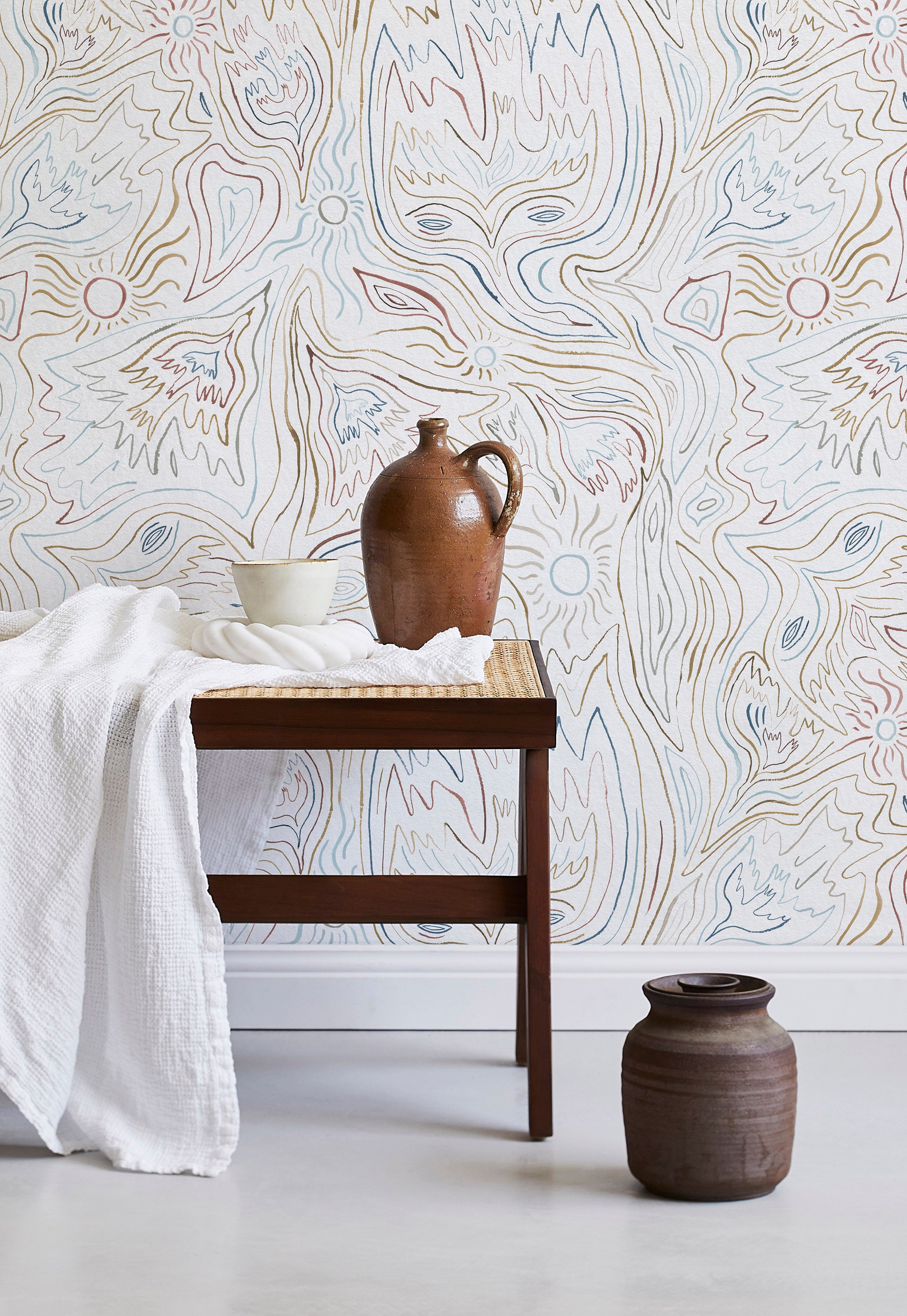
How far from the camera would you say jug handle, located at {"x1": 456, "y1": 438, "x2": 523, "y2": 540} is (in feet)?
5.75

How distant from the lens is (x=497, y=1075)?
6.15 ft

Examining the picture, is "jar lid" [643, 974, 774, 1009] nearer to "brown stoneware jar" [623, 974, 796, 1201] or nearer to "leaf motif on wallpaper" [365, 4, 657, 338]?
"brown stoneware jar" [623, 974, 796, 1201]

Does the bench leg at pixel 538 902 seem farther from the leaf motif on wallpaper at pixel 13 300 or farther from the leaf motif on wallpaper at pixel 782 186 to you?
the leaf motif on wallpaper at pixel 13 300

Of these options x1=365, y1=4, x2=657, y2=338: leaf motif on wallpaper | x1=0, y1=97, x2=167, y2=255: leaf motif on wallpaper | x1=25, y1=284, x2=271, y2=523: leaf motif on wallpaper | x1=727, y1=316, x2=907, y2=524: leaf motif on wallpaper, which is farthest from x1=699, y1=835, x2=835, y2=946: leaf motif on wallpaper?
x1=0, y1=97, x2=167, y2=255: leaf motif on wallpaper

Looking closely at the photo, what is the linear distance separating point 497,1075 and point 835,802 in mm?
690

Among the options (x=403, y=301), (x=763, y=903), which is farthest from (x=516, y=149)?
(x=763, y=903)

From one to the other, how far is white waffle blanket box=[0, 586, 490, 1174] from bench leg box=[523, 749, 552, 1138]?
0.45 feet

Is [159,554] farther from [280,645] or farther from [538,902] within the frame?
[538,902]

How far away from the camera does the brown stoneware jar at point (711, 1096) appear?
1.39 meters

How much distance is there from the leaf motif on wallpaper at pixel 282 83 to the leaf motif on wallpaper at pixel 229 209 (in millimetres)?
65

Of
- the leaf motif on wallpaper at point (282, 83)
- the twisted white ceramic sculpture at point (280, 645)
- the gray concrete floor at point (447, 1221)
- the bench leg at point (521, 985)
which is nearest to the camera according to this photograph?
the gray concrete floor at point (447, 1221)

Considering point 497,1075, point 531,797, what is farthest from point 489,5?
point 497,1075

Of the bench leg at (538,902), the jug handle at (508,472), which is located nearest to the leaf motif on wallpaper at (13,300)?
the jug handle at (508,472)

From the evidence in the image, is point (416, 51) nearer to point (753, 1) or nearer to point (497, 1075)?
point (753, 1)
